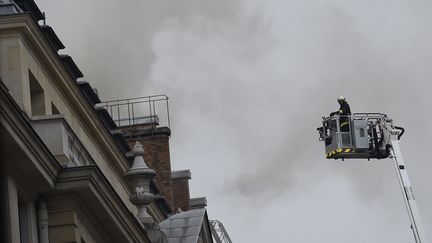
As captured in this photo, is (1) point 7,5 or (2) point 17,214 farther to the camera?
(1) point 7,5

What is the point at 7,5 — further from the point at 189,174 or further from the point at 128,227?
the point at 189,174

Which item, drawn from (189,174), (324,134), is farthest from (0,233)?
(189,174)

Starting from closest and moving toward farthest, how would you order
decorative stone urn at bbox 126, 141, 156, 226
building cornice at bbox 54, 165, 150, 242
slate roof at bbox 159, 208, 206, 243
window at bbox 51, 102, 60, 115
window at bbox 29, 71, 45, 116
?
building cornice at bbox 54, 165, 150, 242
decorative stone urn at bbox 126, 141, 156, 226
window at bbox 29, 71, 45, 116
window at bbox 51, 102, 60, 115
slate roof at bbox 159, 208, 206, 243

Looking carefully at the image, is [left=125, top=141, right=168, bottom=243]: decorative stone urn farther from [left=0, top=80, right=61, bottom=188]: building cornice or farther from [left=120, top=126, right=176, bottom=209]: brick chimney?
[left=120, top=126, right=176, bottom=209]: brick chimney

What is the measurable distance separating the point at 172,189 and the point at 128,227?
22504mm

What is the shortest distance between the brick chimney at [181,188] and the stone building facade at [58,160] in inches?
324

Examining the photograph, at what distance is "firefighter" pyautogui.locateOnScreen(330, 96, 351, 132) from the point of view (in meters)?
50.7

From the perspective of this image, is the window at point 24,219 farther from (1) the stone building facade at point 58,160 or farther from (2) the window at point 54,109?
(2) the window at point 54,109

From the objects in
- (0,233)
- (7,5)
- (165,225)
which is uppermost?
(7,5)

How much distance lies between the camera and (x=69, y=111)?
4928 cm

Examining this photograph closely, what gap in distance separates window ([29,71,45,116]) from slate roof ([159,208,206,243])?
498cm

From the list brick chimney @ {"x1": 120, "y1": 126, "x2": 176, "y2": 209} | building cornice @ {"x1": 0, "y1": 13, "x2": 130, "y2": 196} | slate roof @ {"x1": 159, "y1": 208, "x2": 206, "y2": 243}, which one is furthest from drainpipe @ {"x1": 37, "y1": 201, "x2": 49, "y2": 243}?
brick chimney @ {"x1": 120, "y1": 126, "x2": 176, "y2": 209}

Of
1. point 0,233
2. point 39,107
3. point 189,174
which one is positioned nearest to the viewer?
point 0,233

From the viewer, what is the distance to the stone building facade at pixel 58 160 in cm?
3722
